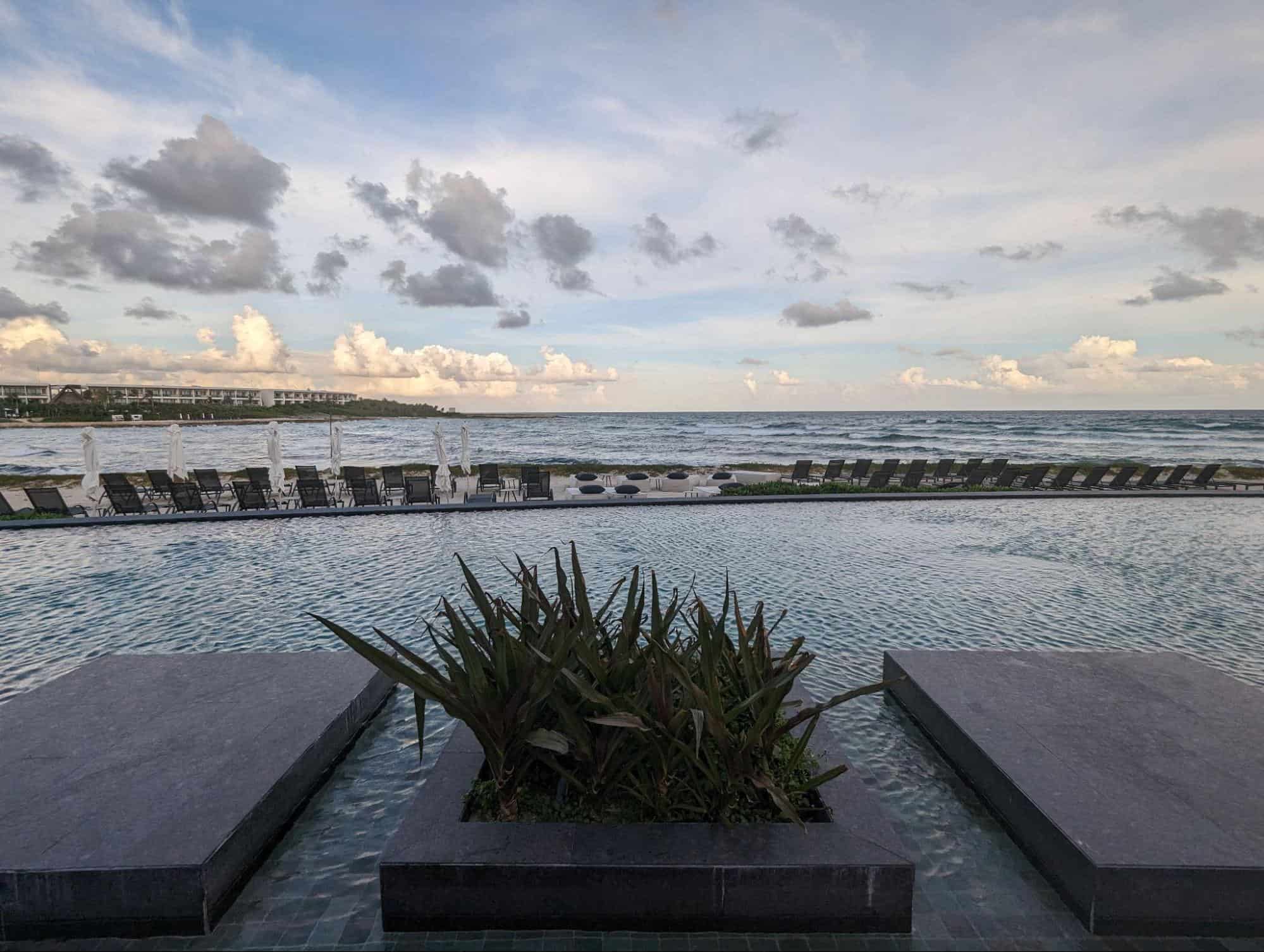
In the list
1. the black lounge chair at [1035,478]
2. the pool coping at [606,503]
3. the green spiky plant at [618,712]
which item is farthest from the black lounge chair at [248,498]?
the black lounge chair at [1035,478]

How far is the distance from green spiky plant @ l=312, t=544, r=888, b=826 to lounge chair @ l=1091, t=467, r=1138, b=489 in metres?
16.9

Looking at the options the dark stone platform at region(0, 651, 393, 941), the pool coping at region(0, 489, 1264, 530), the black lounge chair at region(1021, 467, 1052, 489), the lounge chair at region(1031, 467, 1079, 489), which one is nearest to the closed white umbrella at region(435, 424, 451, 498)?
→ the pool coping at region(0, 489, 1264, 530)

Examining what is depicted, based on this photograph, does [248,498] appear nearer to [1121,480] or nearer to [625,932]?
[625,932]

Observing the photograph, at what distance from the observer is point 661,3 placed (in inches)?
432

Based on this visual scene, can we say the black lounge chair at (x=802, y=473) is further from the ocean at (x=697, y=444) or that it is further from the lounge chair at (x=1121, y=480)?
the ocean at (x=697, y=444)

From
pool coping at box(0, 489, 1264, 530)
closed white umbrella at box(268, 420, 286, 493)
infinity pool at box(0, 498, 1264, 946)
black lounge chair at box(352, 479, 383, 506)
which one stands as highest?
closed white umbrella at box(268, 420, 286, 493)

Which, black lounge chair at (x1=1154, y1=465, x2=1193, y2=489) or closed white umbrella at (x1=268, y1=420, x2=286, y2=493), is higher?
closed white umbrella at (x1=268, y1=420, x2=286, y2=493)

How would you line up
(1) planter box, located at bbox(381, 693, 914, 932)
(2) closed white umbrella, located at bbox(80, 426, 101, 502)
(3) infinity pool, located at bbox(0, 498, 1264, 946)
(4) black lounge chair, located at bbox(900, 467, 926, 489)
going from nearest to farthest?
(1) planter box, located at bbox(381, 693, 914, 932)
(3) infinity pool, located at bbox(0, 498, 1264, 946)
(2) closed white umbrella, located at bbox(80, 426, 101, 502)
(4) black lounge chair, located at bbox(900, 467, 926, 489)

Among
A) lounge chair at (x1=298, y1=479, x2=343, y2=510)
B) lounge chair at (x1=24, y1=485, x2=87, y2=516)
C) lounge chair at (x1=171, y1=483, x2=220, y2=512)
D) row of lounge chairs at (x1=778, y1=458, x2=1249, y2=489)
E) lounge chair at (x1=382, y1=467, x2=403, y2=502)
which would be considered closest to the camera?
lounge chair at (x1=24, y1=485, x2=87, y2=516)

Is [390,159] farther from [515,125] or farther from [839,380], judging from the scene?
[839,380]

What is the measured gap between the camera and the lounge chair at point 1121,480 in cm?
1549

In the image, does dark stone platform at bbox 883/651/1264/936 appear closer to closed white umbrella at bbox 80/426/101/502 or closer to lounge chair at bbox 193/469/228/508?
lounge chair at bbox 193/469/228/508

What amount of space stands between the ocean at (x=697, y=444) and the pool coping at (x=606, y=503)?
70.0 feet

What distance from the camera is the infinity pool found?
2785 millimetres
